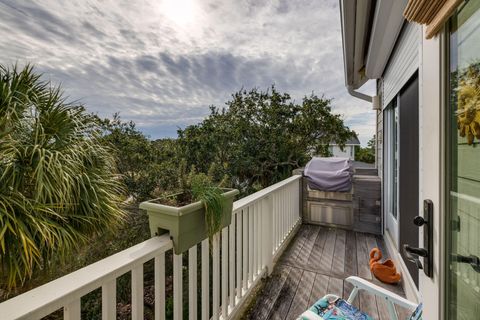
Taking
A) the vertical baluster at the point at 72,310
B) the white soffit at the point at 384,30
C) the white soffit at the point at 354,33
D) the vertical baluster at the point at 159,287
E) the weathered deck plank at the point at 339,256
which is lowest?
the weathered deck plank at the point at 339,256

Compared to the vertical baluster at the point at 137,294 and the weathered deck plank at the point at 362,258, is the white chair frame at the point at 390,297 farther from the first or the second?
the weathered deck plank at the point at 362,258

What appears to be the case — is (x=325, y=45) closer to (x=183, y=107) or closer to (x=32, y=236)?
(x=32, y=236)

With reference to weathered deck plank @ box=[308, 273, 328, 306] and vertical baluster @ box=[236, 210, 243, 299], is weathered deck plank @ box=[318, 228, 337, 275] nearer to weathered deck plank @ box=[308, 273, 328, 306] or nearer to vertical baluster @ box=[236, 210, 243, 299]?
weathered deck plank @ box=[308, 273, 328, 306]

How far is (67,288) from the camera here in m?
0.65

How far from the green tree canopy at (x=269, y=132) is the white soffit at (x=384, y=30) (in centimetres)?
282

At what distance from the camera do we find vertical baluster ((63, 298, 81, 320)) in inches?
26.1

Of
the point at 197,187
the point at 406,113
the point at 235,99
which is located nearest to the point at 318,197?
the point at 406,113

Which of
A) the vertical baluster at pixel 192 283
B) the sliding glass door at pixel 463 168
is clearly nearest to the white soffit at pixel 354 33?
the sliding glass door at pixel 463 168

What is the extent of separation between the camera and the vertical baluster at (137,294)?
92cm

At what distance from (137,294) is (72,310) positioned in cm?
29

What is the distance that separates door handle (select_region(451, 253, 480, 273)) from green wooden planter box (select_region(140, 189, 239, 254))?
3.49 feet

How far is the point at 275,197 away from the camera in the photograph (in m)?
2.77

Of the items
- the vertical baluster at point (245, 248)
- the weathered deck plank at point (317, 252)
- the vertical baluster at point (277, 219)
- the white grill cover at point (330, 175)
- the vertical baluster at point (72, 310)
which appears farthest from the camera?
the white grill cover at point (330, 175)

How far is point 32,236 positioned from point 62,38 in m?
3.06
